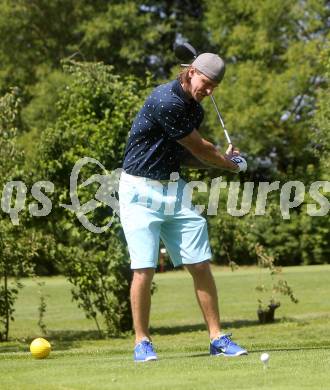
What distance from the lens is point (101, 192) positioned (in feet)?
47.3

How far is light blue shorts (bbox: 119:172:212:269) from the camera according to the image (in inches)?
280

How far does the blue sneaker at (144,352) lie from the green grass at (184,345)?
11 cm

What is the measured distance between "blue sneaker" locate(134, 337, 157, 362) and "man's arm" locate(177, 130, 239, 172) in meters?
1.33

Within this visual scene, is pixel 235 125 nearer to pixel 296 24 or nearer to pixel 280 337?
pixel 296 24

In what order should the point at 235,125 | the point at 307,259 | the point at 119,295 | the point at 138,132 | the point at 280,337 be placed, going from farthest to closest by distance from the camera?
the point at 307,259, the point at 235,125, the point at 119,295, the point at 280,337, the point at 138,132

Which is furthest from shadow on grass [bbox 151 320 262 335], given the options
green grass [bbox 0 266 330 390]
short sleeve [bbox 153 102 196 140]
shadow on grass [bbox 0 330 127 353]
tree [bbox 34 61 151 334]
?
short sleeve [bbox 153 102 196 140]

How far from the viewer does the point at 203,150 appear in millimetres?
6953

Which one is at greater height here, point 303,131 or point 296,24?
point 296,24

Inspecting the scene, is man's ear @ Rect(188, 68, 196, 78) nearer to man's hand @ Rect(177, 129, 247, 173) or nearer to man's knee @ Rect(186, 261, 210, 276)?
man's hand @ Rect(177, 129, 247, 173)

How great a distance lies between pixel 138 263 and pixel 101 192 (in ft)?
24.2

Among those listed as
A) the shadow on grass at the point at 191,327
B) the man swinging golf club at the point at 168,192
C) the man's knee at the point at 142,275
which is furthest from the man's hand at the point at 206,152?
the shadow on grass at the point at 191,327

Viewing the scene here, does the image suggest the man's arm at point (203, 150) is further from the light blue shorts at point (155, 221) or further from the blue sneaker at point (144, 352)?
the blue sneaker at point (144, 352)

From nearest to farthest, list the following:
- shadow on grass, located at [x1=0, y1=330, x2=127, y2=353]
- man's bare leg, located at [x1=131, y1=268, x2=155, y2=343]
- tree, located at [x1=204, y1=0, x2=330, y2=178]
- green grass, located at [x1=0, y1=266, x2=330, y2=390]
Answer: green grass, located at [x1=0, y1=266, x2=330, y2=390] < man's bare leg, located at [x1=131, y1=268, x2=155, y2=343] < shadow on grass, located at [x1=0, y1=330, x2=127, y2=353] < tree, located at [x1=204, y1=0, x2=330, y2=178]

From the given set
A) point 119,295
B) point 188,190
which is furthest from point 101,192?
point 188,190
